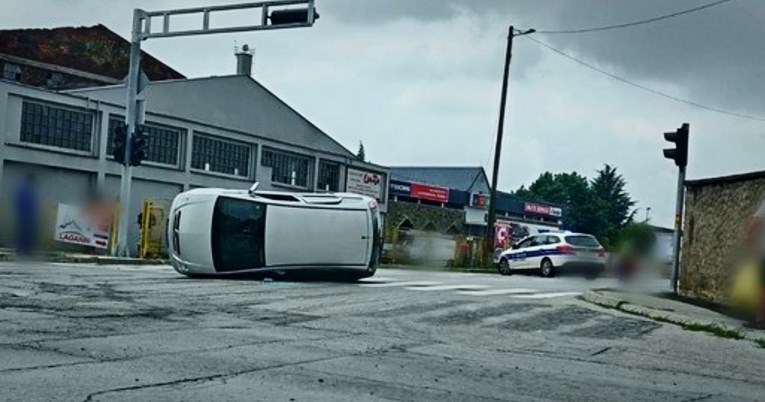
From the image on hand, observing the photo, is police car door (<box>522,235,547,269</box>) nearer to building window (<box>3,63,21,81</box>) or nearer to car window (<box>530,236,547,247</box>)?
car window (<box>530,236,547,247</box>)

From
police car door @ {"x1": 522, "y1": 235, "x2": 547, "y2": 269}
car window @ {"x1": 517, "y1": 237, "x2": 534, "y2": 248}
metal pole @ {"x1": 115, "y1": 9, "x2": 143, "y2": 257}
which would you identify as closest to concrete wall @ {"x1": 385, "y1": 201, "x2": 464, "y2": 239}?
car window @ {"x1": 517, "y1": 237, "x2": 534, "y2": 248}

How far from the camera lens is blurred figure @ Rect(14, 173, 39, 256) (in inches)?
829

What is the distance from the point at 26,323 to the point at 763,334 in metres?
9.41

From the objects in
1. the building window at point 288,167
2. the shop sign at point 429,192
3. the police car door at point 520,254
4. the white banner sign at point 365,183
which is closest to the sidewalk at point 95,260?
the police car door at point 520,254

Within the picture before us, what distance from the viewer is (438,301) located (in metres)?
16.2

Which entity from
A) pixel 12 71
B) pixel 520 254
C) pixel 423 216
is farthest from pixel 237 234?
pixel 423 216

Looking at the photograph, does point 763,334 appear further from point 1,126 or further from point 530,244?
point 1,126

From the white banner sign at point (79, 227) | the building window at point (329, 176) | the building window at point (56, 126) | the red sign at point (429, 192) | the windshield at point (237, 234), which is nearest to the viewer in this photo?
the windshield at point (237, 234)

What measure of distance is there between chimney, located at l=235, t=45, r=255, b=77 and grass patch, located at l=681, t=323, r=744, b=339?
4233cm

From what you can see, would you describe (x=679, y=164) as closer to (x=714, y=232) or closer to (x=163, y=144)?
(x=714, y=232)

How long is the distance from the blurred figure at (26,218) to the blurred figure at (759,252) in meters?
14.2

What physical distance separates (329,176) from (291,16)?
27261 mm

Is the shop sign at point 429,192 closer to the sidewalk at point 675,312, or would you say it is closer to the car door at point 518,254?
the car door at point 518,254

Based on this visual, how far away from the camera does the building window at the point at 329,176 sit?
49.0 meters
